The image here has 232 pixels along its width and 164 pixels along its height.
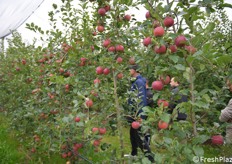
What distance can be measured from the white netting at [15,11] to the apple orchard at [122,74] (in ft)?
9.01

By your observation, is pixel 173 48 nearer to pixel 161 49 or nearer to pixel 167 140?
pixel 161 49

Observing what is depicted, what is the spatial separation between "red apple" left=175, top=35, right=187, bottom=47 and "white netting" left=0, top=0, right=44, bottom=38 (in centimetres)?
495

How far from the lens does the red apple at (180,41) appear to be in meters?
1.10

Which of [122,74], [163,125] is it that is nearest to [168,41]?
[163,125]

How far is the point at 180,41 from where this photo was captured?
1.10 metres

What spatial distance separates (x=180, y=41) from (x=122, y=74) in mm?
862

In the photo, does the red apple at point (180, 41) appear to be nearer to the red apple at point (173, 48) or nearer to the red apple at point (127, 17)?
the red apple at point (173, 48)

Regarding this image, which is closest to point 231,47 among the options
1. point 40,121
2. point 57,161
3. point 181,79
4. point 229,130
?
point 181,79

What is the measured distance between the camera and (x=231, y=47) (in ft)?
3.85

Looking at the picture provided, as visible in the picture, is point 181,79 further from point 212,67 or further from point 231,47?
point 231,47

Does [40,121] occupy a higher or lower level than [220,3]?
lower

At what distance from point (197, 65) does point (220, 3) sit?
266 millimetres

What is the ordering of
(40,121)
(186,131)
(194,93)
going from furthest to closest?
(40,121) → (186,131) → (194,93)

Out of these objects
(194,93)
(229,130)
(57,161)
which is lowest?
(57,161)
